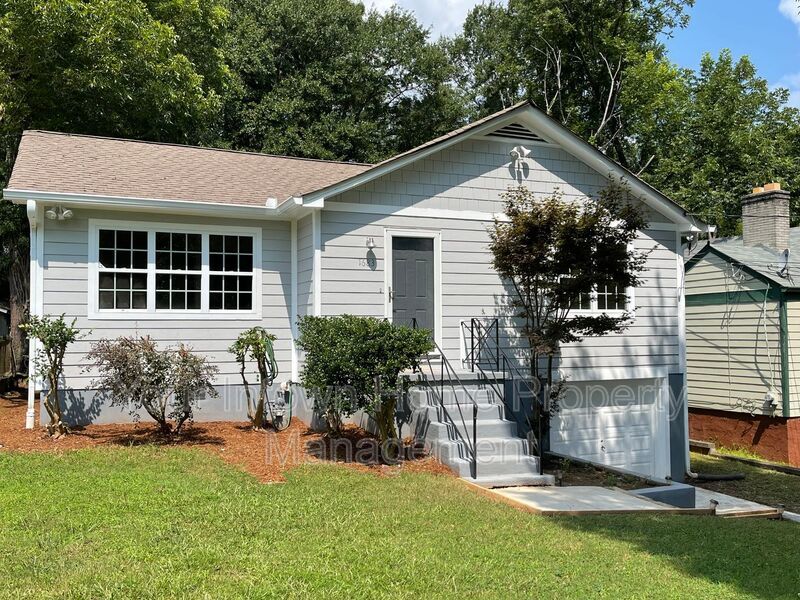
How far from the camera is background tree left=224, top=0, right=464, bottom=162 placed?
25.0 meters

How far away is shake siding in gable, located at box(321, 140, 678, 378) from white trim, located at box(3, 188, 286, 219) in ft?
4.40

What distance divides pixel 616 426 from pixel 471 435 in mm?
4868

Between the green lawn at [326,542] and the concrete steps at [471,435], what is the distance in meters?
0.93

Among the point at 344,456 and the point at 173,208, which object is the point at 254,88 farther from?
the point at 344,456

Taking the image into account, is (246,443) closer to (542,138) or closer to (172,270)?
(172,270)

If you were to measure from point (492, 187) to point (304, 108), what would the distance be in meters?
15.5

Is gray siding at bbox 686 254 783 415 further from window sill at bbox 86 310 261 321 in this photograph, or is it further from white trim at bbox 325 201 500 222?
window sill at bbox 86 310 261 321

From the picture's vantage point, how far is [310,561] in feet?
15.8

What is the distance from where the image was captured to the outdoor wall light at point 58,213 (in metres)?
9.91

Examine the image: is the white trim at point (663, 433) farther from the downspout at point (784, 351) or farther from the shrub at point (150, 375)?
the shrub at point (150, 375)

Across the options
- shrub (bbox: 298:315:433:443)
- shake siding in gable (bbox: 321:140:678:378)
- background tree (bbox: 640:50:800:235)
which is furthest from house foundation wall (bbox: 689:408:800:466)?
shrub (bbox: 298:315:433:443)

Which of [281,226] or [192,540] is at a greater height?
[281,226]

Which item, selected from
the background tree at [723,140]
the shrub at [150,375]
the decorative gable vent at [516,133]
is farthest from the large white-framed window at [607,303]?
the background tree at [723,140]

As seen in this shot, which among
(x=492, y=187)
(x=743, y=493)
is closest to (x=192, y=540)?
(x=492, y=187)
